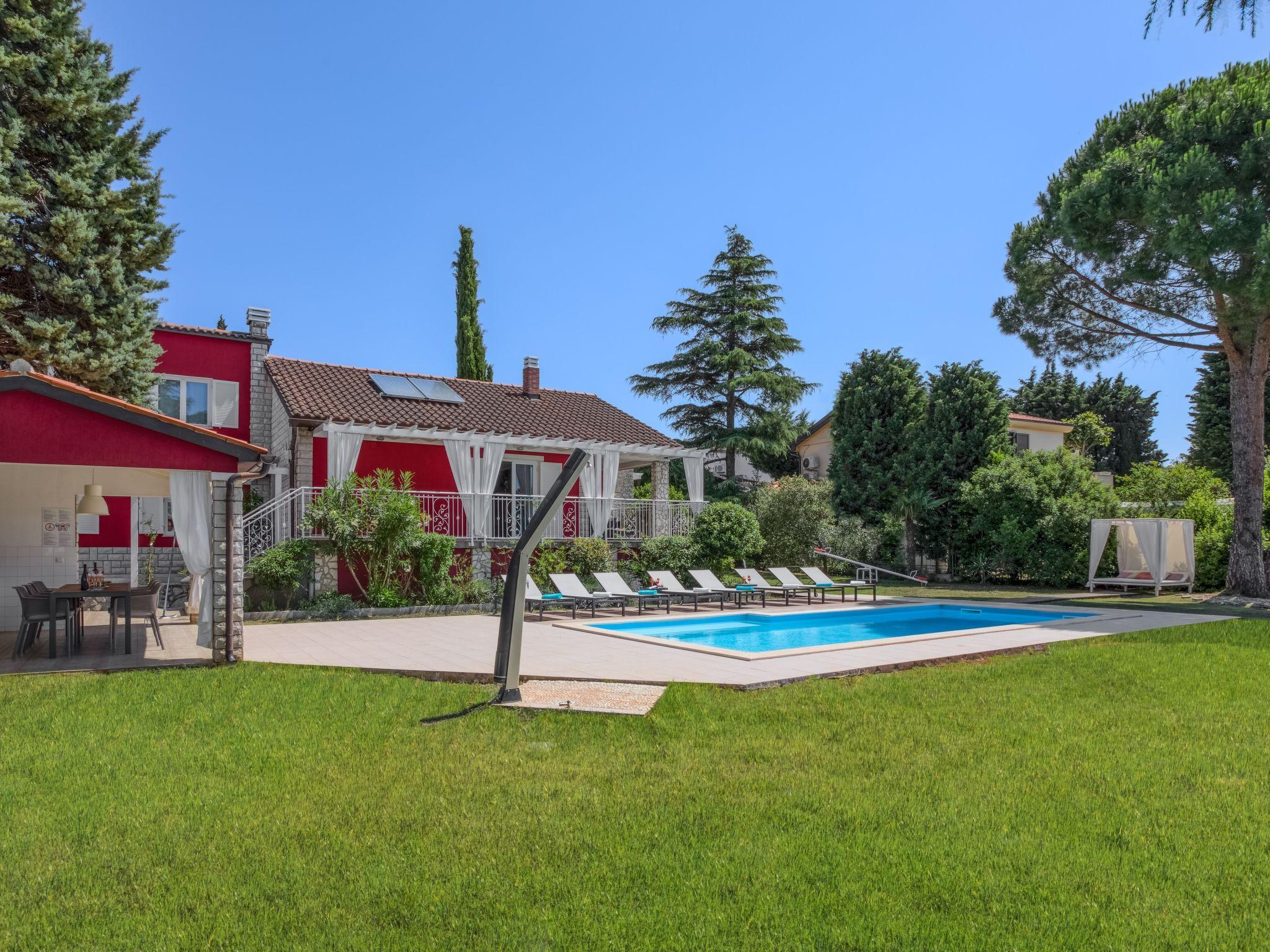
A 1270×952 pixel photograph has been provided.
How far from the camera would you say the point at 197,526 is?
970cm

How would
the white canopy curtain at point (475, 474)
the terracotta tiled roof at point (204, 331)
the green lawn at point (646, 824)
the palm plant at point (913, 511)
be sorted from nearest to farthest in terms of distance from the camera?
the green lawn at point (646, 824) < the white canopy curtain at point (475, 474) < the terracotta tiled roof at point (204, 331) < the palm plant at point (913, 511)

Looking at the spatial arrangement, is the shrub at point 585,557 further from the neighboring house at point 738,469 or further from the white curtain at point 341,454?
the neighboring house at point 738,469

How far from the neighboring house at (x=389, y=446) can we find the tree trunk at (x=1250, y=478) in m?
12.1

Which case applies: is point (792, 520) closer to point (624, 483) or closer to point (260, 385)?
point (624, 483)

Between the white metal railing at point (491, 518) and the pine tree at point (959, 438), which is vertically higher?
the pine tree at point (959, 438)

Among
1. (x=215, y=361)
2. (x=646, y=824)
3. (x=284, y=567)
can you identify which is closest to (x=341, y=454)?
(x=284, y=567)

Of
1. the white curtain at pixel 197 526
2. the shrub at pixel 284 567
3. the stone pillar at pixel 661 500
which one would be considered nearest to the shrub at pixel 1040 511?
the stone pillar at pixel 661 500

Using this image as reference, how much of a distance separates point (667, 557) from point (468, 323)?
18.3m

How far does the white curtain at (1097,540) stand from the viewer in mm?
19938

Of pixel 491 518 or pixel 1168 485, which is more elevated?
pixel 1168 485

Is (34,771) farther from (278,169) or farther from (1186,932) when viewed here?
(278,169)

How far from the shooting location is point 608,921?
3.22m

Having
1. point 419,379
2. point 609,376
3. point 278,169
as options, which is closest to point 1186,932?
point 278,169

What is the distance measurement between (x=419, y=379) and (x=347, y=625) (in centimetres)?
1107
